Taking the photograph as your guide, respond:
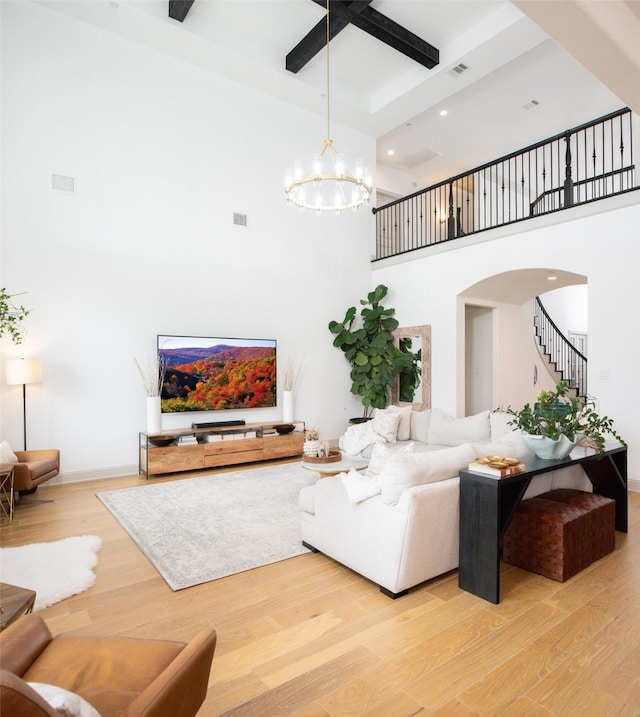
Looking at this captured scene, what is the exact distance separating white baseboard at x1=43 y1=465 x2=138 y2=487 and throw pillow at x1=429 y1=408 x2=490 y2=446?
393 centimetres

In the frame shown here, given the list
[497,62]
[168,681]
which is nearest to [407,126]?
[497,62]

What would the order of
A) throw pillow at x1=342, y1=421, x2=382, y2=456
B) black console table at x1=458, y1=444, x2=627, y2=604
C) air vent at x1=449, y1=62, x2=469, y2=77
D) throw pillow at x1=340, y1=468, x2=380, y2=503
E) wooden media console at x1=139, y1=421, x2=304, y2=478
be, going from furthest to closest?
air vent at x1=449, y1=62, x2=469, y2=77, wooden media console at x1=139, y1=421, x2=304, y2=478, throw pillow at x1=342, y1=421, x2=382, y2=456, throw pillow at x1=340, y1=468, x2=380, y2=503, black console table at x1=458, y1=444, x2=627, y2=604

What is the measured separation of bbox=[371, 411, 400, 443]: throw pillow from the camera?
5.79 m

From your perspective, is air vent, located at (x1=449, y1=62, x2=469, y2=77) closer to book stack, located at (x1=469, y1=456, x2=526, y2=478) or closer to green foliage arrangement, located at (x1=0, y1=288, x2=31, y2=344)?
book stack, located at (x1=469, y1=456, x2=526, y2=478)

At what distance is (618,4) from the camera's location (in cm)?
211

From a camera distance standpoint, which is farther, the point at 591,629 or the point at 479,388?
the point at 479,388

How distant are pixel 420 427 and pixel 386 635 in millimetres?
3769

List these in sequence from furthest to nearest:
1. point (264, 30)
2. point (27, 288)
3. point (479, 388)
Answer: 1. point (479, 388)
2. point (264, 30)
3. point (27, 288)

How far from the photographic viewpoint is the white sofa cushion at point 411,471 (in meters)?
2.77

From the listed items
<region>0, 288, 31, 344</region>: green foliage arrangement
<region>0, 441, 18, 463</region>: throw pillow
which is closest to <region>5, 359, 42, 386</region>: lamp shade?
<region>0, 288, 31, 344</region>: green foliage arrangement

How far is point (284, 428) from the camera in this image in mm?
6891

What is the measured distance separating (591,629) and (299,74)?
7.57m

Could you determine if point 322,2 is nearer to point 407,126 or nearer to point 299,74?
point 299,74

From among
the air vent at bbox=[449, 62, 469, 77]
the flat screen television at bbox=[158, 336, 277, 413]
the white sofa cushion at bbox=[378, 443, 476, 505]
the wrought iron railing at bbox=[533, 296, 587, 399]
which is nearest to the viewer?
the white sofa cushion at bbox=[378, 443, 476, 505]
